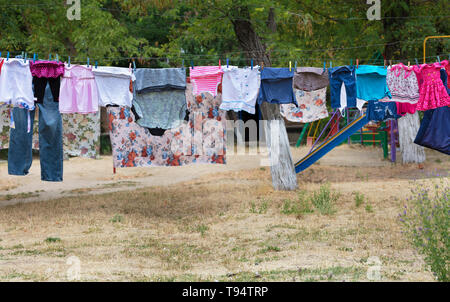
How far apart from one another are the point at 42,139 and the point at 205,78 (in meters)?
2.92

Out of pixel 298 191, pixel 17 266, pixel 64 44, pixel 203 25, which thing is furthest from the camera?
pixel 64 44

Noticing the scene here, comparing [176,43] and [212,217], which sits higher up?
[176,43]

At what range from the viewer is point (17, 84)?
873 centimetres

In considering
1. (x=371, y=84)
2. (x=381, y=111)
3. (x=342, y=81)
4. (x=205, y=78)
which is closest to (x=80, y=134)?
(x=205, y=78)

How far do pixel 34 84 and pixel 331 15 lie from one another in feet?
31.5

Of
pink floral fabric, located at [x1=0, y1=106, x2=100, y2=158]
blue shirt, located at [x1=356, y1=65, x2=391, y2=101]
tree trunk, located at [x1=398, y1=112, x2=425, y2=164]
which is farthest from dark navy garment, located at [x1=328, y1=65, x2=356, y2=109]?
tree trunk, located at [x1=398, y1=112, x2=425, y2=164]

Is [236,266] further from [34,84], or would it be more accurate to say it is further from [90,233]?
[34,84]

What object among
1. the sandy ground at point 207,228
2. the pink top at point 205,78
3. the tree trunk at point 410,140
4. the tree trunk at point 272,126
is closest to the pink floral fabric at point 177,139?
the pink top at point 205,78

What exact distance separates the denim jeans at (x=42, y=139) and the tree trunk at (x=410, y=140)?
943 centimetres

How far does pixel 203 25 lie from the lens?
A: 42.5 feet

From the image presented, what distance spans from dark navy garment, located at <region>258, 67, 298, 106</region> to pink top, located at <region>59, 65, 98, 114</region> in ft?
9.02

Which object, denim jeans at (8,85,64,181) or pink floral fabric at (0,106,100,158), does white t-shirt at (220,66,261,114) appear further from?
denim jeans at (8,85,64,181)

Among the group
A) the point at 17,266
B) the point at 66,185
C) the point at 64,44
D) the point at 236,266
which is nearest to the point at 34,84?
the point at 17,266

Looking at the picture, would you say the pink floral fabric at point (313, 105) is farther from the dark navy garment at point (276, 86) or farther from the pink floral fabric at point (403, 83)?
the pink floral fabric at point (403, 83)
